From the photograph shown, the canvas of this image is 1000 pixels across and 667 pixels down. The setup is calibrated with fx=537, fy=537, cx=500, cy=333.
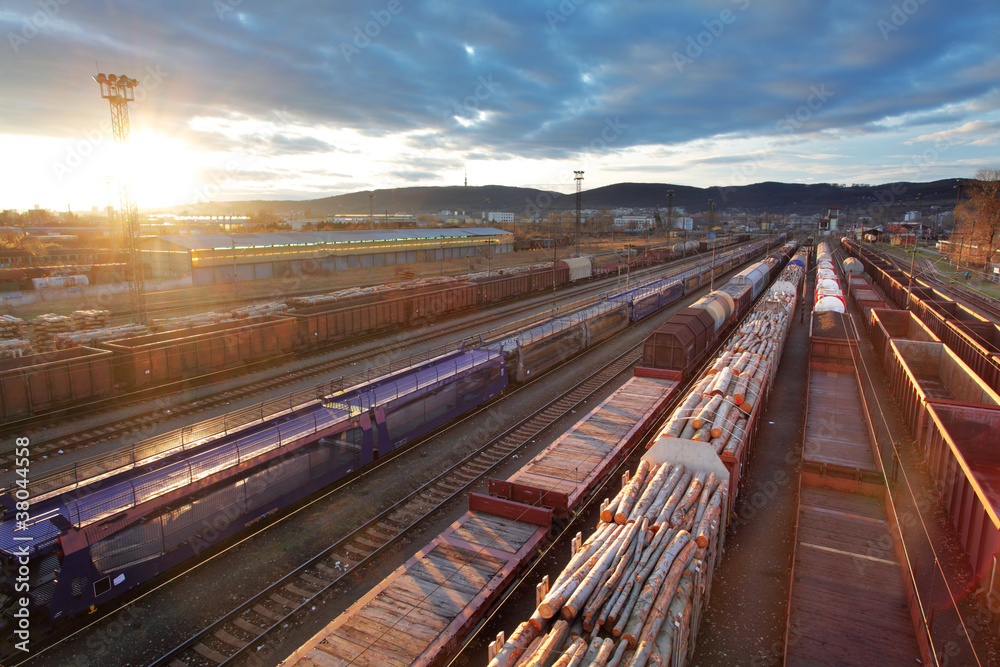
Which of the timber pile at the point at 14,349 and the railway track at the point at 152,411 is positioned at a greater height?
the timber pile at the point at 14,349

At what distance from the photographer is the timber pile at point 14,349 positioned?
938 inches

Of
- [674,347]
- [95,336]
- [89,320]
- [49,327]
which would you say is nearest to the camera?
[674,347]

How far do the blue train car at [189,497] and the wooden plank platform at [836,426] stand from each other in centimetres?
1176

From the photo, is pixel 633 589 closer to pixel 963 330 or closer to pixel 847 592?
pixel 847 592

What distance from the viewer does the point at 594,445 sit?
14914 mm

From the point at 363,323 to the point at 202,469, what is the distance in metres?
22.0

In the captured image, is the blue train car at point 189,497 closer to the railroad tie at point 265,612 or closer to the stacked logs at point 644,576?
the railroad tie at point 265,612

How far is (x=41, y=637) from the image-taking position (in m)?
9.58

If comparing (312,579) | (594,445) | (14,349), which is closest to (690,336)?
(594,445)

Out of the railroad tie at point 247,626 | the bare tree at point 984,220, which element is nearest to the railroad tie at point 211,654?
the railroad tie at point 247,626

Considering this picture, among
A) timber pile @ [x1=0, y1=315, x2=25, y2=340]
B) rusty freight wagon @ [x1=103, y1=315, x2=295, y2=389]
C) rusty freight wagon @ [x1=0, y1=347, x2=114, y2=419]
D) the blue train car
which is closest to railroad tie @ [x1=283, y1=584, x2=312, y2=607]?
the blue train car

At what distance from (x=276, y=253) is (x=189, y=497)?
51.7 meters

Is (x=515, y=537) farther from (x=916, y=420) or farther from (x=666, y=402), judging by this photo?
(x=916, y=420)

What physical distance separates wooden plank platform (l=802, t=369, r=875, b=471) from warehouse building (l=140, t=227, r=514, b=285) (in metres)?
41.8
